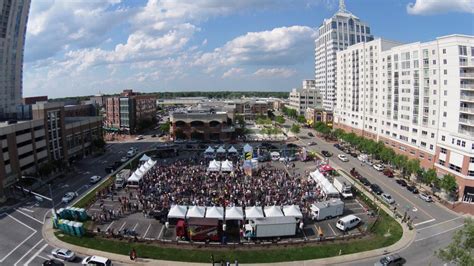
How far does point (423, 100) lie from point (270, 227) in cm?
4424

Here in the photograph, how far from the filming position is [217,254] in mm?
30266

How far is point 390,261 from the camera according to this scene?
28.6 metres

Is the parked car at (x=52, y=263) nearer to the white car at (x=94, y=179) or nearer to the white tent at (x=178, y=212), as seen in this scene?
the white tent at (x=178, y=212)

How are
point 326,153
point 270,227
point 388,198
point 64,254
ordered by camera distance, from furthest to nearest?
point 326,153, point 388,198, point 270,227, point 64,254

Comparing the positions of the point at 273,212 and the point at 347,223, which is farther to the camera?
the point at 273,212

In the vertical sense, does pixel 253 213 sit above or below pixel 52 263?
above

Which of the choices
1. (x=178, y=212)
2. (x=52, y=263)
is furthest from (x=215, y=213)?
(x=52, y=263)

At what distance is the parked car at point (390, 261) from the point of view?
28.4 metres

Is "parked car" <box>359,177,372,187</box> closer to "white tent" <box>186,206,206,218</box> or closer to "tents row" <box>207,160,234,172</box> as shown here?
"tents row" <box>207,160,234,172</box>

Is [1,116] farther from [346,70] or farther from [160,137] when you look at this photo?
[346,70]

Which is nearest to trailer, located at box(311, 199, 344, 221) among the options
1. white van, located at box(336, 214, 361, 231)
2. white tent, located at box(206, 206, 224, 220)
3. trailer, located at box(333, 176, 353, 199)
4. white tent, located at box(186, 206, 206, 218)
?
white van, located at box(336, 214, 361, 231)

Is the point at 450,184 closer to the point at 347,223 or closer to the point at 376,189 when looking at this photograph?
the point at 376,189

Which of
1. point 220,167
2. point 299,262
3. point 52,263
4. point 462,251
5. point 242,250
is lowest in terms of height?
point 299,262

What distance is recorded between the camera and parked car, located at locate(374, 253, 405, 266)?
2841 centimetres
